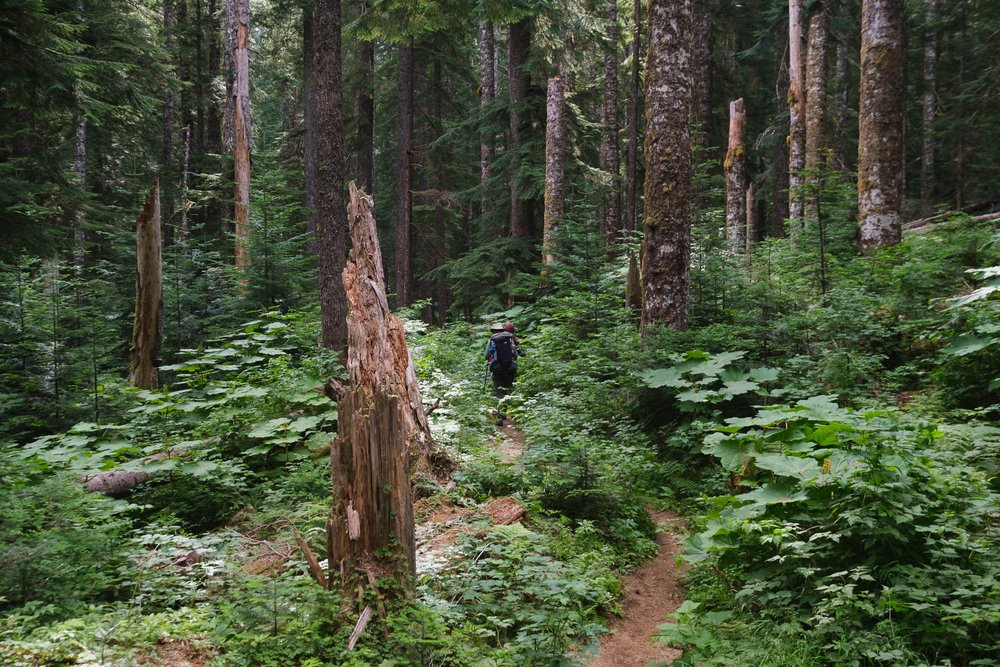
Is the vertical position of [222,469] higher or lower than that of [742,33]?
lower

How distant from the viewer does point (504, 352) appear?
1088cm

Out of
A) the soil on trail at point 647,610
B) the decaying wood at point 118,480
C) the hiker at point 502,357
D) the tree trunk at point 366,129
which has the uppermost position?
the tree trunk at point 366,129

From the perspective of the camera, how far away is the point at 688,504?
21.8 feet

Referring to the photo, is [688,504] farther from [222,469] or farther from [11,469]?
[11,469]

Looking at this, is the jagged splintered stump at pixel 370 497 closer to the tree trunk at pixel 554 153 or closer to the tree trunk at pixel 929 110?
the tree trunk at pixel 554 153

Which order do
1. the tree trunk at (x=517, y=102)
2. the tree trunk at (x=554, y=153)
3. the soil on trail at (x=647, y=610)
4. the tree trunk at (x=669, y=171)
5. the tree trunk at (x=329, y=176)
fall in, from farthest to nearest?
the tree trunk at (x=517, y=102) < the tree trunk at (x=554, y=153) < the tree trunk at (x=329, y=176) < the tree trunk at (x=669, y=171) < the soil on trail at (x=647, y=610)

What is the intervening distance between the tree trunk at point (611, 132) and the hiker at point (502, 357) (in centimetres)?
857

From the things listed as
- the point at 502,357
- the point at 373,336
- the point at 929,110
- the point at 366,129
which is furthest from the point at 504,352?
the point at 929,110

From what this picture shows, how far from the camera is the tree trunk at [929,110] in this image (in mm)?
23641

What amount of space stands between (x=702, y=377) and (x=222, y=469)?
19.7ft

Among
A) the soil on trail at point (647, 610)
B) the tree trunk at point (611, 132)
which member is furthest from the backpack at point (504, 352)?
the tree trunk at point (611, 132)

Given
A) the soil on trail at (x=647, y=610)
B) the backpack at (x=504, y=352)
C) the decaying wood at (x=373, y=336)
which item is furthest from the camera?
the backpack at (x=504, y=352)

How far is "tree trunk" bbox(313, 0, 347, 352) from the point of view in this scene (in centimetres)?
1020

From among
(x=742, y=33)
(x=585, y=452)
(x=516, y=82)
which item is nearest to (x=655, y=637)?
(x=585, y=452)
